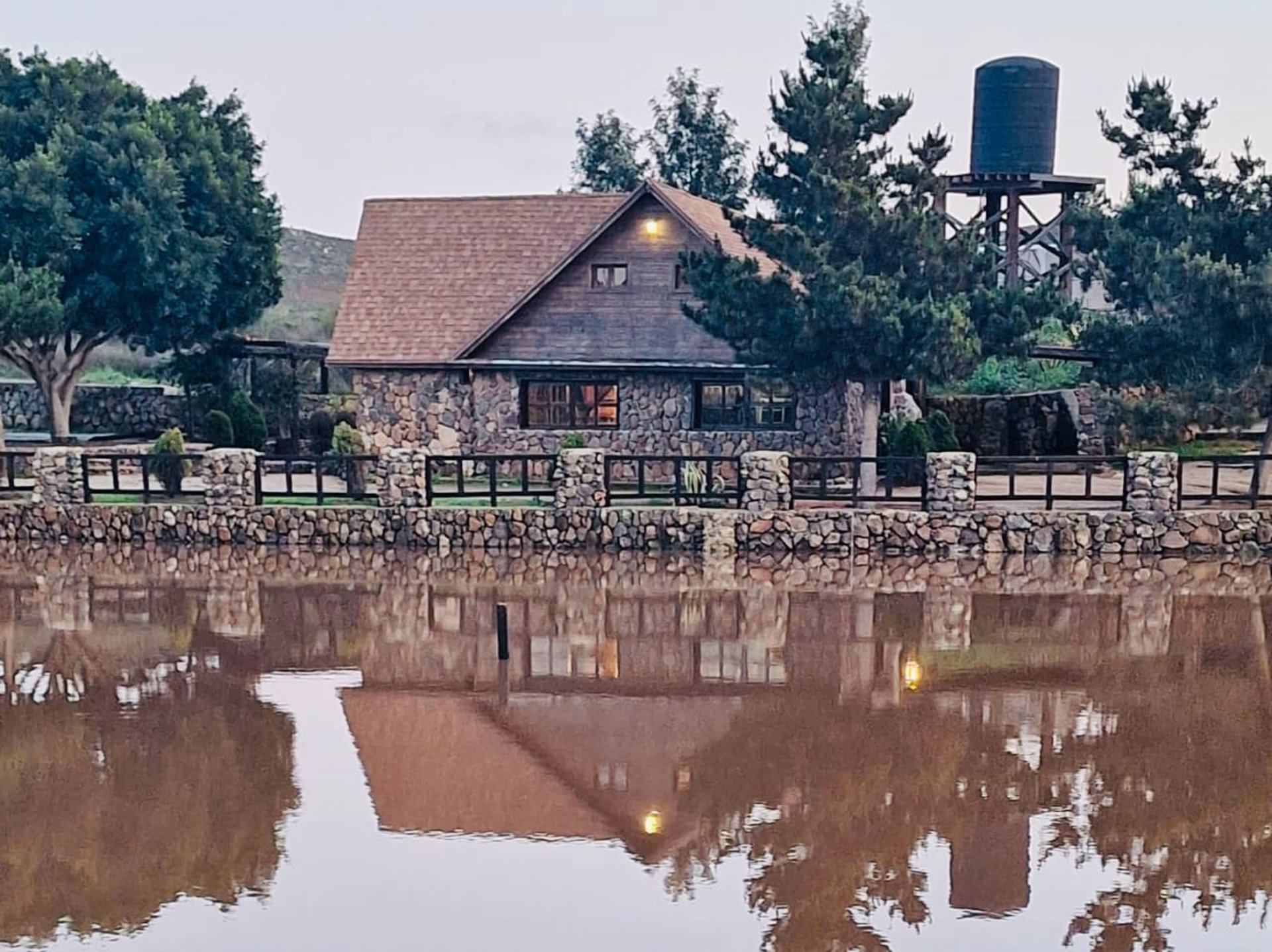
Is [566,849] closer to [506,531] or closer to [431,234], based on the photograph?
[506,531]

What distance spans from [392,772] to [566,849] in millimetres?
2177

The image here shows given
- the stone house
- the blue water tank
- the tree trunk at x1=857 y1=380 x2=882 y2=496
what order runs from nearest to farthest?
the tree trunk at x1=857 y1=380 x2=882 y2=496, the stone house, the blue water tank

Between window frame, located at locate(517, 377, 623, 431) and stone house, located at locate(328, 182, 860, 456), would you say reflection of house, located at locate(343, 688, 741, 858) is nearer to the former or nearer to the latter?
stone house, located at locate(328, 182, 860, 456)

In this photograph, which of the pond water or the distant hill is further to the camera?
the distant hill

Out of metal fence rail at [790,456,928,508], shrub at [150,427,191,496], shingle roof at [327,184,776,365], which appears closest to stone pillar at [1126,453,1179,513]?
metal fence rail at [790,456,928,508]

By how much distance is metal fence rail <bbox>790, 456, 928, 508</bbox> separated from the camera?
819 inches

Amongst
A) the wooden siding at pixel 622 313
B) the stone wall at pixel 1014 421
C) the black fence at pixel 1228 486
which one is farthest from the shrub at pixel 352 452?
the black fence at pixel 1228 486

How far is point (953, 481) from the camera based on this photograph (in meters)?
20.3

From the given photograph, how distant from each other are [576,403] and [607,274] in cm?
255

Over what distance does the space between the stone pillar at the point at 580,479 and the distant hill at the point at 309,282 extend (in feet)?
138

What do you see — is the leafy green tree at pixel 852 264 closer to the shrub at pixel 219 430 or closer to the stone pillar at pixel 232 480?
the stone pillar at pixel 232 480

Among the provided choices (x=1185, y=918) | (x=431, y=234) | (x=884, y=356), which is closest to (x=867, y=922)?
(x=1185, y=918)

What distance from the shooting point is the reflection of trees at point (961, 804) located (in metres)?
8.36

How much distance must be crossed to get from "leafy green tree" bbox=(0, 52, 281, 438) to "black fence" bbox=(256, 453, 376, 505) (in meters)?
6.36
